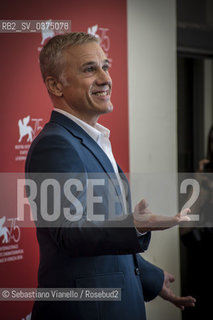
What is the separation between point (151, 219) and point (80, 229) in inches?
7.0

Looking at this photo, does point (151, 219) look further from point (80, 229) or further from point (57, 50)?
point (57, 50)

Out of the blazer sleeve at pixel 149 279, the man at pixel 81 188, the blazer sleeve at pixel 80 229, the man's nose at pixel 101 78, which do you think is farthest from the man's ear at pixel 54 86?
the blazer sleeve at pixel 149 279

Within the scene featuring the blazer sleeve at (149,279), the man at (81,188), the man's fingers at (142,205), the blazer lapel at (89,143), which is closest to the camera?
the man's fingers at (142,205)

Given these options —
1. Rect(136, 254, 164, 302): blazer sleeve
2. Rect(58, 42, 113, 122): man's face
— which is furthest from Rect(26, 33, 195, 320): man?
Rect(136, 254, 164, 302): blazer sleeve

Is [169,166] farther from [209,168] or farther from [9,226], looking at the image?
[9,226]

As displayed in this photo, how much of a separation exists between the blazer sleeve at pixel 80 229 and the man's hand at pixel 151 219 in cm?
2

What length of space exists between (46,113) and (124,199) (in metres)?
1.01

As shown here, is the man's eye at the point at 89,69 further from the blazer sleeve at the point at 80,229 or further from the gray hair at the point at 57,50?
the blazer sleeve at the point at 80,229

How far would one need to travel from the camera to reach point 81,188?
118 centimetres

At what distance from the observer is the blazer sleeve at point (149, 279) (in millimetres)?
1595

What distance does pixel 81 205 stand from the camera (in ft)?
3.79

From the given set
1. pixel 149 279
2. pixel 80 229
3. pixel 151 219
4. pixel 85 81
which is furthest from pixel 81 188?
pixel 149 279

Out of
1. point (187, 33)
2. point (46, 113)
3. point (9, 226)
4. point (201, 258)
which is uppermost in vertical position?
point (187, 33)

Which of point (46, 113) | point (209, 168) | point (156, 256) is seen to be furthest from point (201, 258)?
point (46, 113)
